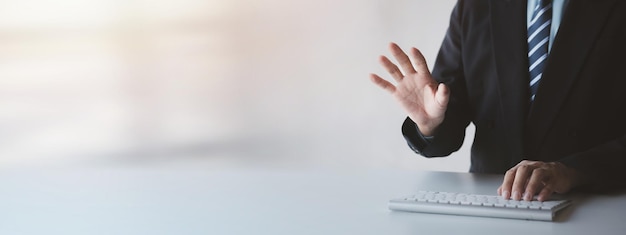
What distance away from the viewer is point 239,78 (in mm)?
3969

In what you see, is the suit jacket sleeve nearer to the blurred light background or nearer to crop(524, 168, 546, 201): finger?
crop(524, 168, 546, 201): finger

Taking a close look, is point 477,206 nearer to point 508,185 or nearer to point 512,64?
point 508,185

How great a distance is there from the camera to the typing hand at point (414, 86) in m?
1.69

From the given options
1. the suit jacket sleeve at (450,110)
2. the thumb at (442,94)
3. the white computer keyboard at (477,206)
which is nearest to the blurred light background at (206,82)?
the suit jacket sleeve at (450,110)

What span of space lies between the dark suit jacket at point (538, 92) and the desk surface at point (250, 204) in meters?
0.18

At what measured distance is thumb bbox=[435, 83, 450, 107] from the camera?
161 cm

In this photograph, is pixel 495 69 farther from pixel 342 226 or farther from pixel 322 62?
pixel 322 62

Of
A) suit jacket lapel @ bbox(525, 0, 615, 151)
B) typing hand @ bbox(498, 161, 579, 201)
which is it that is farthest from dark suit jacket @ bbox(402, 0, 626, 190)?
typing hand @ bbox(498, 161, 579, 201)

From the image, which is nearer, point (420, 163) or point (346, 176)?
point (346, 176)

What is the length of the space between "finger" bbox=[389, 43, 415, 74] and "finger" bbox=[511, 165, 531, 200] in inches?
15.4

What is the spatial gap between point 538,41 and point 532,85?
0.09 metres

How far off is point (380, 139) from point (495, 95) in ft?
6.40

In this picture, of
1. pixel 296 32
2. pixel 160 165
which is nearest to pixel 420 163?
pixel 296 32

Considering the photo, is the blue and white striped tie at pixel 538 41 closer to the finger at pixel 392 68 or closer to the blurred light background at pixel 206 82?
the finger at pixel 392 68
